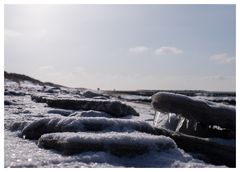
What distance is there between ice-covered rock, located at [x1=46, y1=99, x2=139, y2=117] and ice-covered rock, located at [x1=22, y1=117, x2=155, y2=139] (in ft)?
9.05

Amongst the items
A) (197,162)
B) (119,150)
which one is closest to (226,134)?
(197,162)

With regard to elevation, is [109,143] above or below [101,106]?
below

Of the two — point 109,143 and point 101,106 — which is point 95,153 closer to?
point 109,143

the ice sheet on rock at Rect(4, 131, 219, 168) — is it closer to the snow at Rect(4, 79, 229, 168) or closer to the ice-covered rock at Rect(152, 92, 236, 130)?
the snow at Rect(4, 79, 229, 168)

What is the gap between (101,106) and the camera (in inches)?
321

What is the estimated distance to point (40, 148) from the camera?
14.6 ft

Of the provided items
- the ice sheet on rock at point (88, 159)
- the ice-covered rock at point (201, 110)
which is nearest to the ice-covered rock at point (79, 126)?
the ice-covered rock at point (201, 110)

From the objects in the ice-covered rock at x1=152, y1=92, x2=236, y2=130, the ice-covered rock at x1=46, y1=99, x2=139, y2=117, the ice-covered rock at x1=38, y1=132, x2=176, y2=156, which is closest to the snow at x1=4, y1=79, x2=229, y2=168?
the ice-covered rock at x1=38, y1=132, x2=176, y2=156

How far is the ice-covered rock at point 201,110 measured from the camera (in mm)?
5238

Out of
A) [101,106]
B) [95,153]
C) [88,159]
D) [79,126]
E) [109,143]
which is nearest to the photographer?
[88,159]

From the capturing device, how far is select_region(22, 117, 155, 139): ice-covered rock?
16.4ft

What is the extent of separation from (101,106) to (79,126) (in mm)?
3176

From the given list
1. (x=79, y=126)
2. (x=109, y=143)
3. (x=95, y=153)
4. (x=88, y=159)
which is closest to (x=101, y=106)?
(x=79, y=126)
